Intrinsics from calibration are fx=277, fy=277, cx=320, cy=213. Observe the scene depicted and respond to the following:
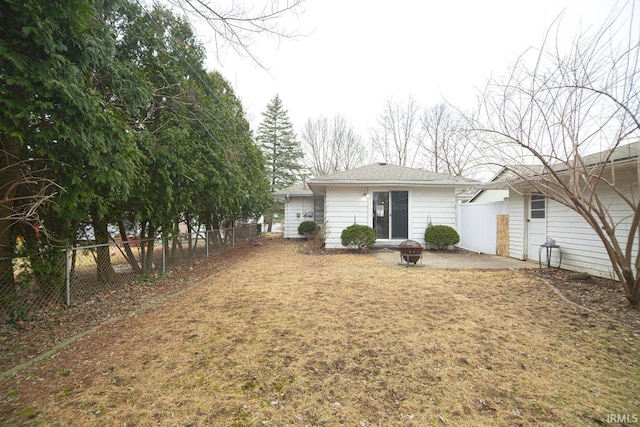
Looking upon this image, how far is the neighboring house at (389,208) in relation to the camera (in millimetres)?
10273

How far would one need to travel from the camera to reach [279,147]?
26.9m

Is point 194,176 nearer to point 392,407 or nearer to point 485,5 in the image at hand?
point 392,407

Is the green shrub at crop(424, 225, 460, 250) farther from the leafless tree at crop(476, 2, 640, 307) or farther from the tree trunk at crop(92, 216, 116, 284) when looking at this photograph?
the tree trunk at crop(92, 216, 116, 284)

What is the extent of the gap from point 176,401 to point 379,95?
2138 centimetres

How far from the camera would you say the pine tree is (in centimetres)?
2623

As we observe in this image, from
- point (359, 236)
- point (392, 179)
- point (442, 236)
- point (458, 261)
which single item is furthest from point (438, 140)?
point (458, 261)

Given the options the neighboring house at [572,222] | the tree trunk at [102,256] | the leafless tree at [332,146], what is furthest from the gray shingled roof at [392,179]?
the leafless tree at [332,146]

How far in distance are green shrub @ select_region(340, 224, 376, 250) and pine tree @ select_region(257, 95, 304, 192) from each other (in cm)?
1663

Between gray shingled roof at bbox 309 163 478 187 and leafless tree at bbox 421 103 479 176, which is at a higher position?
leafless tree at bbox 421 103 479 176

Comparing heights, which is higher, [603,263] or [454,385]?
[603,263]

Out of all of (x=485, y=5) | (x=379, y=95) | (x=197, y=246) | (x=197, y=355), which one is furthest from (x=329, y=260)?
(x=379, y=95)

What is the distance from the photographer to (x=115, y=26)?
522 cm

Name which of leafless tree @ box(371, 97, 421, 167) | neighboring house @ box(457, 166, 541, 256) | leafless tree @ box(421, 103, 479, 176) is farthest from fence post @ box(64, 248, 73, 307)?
leafless tree @ box(371, 97, 421, 167)

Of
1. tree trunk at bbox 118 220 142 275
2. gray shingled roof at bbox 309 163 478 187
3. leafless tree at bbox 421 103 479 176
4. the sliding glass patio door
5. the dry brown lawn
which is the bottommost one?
the dry brown lawn
